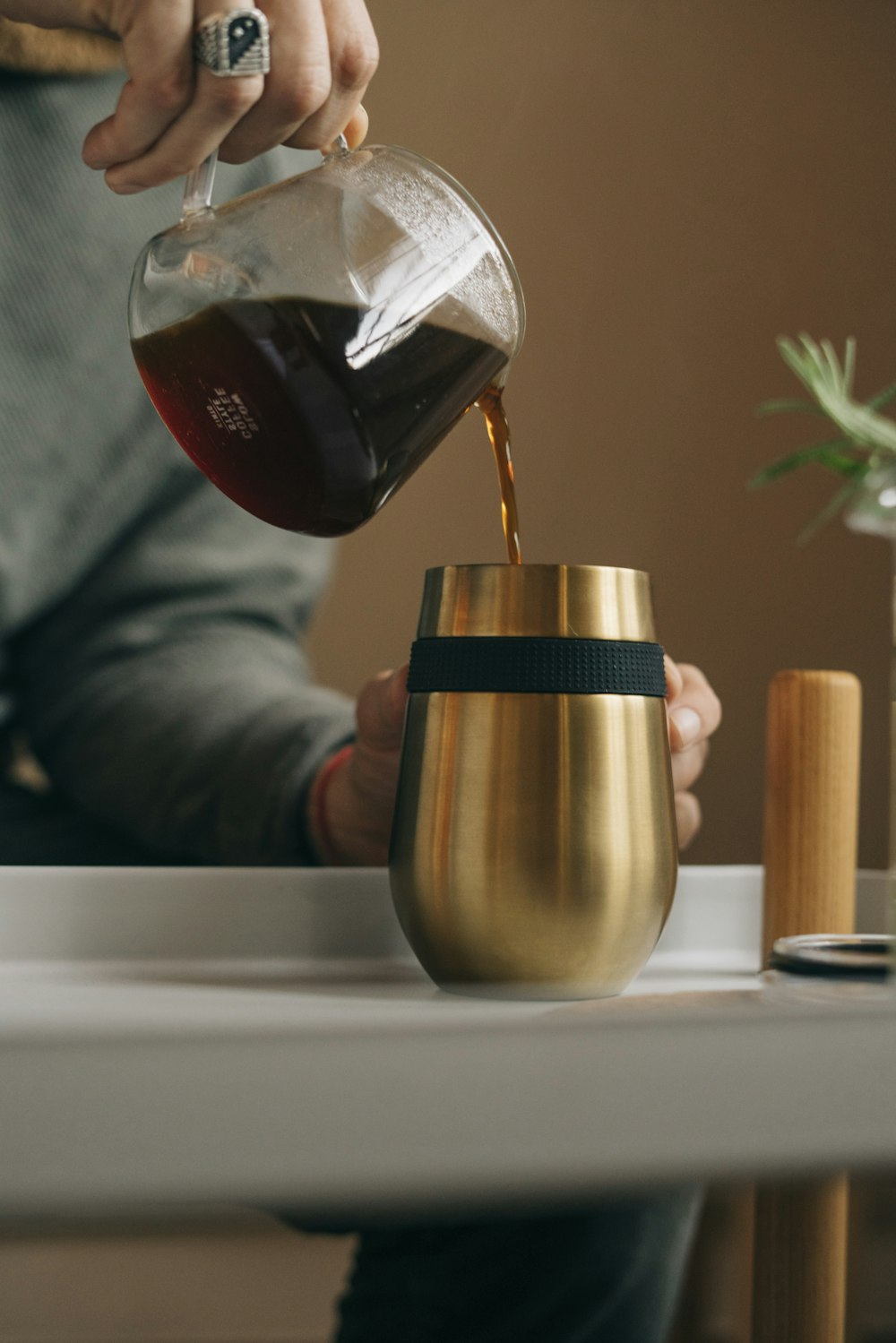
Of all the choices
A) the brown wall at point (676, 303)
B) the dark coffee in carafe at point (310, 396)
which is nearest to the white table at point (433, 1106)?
the dark coffee in carafe at point (310, 396)

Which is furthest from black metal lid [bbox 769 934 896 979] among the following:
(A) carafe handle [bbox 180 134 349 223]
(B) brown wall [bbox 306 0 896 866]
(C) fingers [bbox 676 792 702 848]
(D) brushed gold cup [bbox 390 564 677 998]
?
(B) brown wall [bbox 306 0 896 866]

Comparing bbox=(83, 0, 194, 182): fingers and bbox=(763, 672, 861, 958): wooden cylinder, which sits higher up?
bbox=(83, 0, 194, 182): fingers

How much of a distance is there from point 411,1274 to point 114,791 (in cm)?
45

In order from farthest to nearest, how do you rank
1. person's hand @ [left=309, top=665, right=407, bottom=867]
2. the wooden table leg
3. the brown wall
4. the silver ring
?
the brown wall < person's hand @ [left=309, top=665, right=407, bottom=867] < the silver ring < the wooden table leg

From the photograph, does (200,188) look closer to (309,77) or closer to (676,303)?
(309,77)

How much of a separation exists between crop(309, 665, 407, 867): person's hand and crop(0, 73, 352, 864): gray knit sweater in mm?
148

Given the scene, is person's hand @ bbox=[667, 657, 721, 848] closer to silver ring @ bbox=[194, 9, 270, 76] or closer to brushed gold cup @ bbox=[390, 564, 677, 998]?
brushed gold cup @ bbox=[390, 564, 677, 998]

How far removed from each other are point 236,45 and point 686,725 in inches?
10.5

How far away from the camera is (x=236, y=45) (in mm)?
403

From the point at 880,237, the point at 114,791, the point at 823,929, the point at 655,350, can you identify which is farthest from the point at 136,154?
the point at 880,237

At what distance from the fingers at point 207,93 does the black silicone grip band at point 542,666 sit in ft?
0.57

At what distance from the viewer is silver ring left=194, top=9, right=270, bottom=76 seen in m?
0.40

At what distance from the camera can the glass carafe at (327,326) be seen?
14.9 inches

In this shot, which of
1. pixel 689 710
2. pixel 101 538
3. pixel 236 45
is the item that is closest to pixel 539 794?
pixel 689 710
